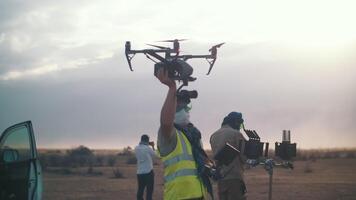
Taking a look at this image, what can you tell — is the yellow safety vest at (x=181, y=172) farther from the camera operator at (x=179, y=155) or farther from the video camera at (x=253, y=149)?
the video camera at (x=253, y=149)

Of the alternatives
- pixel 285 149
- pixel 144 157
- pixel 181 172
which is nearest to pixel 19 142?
pixel 181 172

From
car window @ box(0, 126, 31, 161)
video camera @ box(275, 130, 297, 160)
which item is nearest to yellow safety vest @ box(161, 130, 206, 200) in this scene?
car window @ box(0, 126, 31, 161)

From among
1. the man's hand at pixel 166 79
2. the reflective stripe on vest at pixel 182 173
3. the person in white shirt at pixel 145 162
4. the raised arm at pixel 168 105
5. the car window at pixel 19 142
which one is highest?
the man's hand at pixel 166 79

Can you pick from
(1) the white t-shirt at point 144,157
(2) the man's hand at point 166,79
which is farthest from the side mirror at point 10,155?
(1) the white t-shirt at point 144,157

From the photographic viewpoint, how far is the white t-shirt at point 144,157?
13922 mm

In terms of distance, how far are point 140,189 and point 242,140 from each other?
5834mm

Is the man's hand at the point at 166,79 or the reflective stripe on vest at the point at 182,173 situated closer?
the man's hand at the point at 166,79

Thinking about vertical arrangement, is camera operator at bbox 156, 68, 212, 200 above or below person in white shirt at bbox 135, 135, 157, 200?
above

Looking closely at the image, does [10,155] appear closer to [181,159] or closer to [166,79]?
[181,159]

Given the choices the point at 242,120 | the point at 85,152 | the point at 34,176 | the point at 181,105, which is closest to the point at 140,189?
the point at 242,120

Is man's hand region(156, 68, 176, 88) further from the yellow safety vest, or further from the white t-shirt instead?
the white t-shirt

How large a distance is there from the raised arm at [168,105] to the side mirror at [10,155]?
2994 mm

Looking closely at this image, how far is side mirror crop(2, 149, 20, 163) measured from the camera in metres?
7.38

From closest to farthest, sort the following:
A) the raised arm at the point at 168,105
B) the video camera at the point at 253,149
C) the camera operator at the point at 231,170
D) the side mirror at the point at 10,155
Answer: the raised arm at the point at 168,105, the side mirror at the point at 10,155, the video camera at the point at 253,149, the camera operator at the point at 231,170
